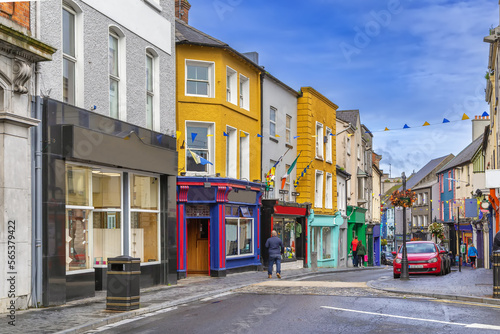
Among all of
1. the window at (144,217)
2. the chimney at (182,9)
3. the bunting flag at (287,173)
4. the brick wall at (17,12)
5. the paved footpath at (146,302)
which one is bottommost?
the paved footpath at (146,302)

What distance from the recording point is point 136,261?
12891 mm

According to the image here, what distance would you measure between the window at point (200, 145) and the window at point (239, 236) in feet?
7.86

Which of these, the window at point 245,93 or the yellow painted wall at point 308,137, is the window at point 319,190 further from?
the window at point 245,93

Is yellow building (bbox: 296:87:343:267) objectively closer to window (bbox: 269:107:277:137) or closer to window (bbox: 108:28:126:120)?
window (bbox: 269:107:277:137)

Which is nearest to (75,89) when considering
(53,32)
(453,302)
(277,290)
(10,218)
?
(53,32)

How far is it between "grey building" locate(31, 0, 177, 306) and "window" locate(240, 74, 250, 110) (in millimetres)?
7239

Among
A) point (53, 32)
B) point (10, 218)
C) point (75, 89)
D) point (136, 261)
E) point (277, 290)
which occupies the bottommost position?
point (277, 290)

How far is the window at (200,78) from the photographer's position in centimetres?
2472

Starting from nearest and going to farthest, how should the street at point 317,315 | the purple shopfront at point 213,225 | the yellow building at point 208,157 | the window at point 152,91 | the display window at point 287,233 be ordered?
the street at point 317,315, the window at point 152,91, the purple shopfront at point 213,225, the yellow building at point 208,157, the display window at point 287,233

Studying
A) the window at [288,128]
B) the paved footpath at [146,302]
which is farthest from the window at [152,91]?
the window at [288,128]

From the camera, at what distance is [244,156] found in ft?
90.2

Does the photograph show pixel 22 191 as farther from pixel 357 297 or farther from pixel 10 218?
pixel 357 297

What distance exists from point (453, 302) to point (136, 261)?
7.09 metres

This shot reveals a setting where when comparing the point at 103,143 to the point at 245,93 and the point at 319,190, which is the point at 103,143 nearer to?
the point at 245,93
